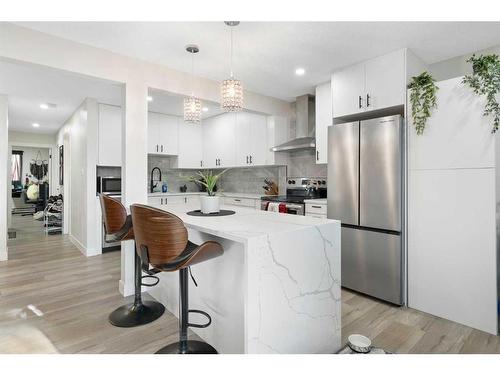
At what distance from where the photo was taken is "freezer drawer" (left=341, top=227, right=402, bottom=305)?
2.68 metres

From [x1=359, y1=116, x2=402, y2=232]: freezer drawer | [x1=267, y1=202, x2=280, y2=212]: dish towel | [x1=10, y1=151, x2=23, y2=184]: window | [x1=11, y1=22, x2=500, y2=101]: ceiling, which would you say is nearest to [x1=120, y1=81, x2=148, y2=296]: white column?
[x1=11, y1=22, x2=500, y2=101]: ceiling

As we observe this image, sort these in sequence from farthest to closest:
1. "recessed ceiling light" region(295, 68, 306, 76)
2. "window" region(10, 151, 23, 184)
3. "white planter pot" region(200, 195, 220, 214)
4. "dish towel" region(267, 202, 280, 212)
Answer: "window" region(10, 151, 23, 184), "dish towel" region(267, 202, 280, 212), "recessed ceiling light" region(295, 68, 306, 76), "white planter pot" region(200, 195, 220, 214)

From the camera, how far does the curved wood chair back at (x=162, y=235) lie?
155 cm

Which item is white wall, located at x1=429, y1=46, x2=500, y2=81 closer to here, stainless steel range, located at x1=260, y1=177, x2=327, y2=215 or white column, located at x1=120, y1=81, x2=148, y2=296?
stainless steel range, located at x1=260, y1=177, x2=327, y2=215

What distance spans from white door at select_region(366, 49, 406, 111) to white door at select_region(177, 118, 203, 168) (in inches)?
149

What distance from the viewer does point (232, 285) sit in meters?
1.79

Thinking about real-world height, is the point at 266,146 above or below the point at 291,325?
above

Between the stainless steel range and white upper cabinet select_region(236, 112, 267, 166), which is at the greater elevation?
white upper cabinet select_region(236, 112, 267, 166)

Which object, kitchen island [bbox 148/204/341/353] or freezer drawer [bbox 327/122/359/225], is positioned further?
freezer drawer [bbox 327/122/359/225]
